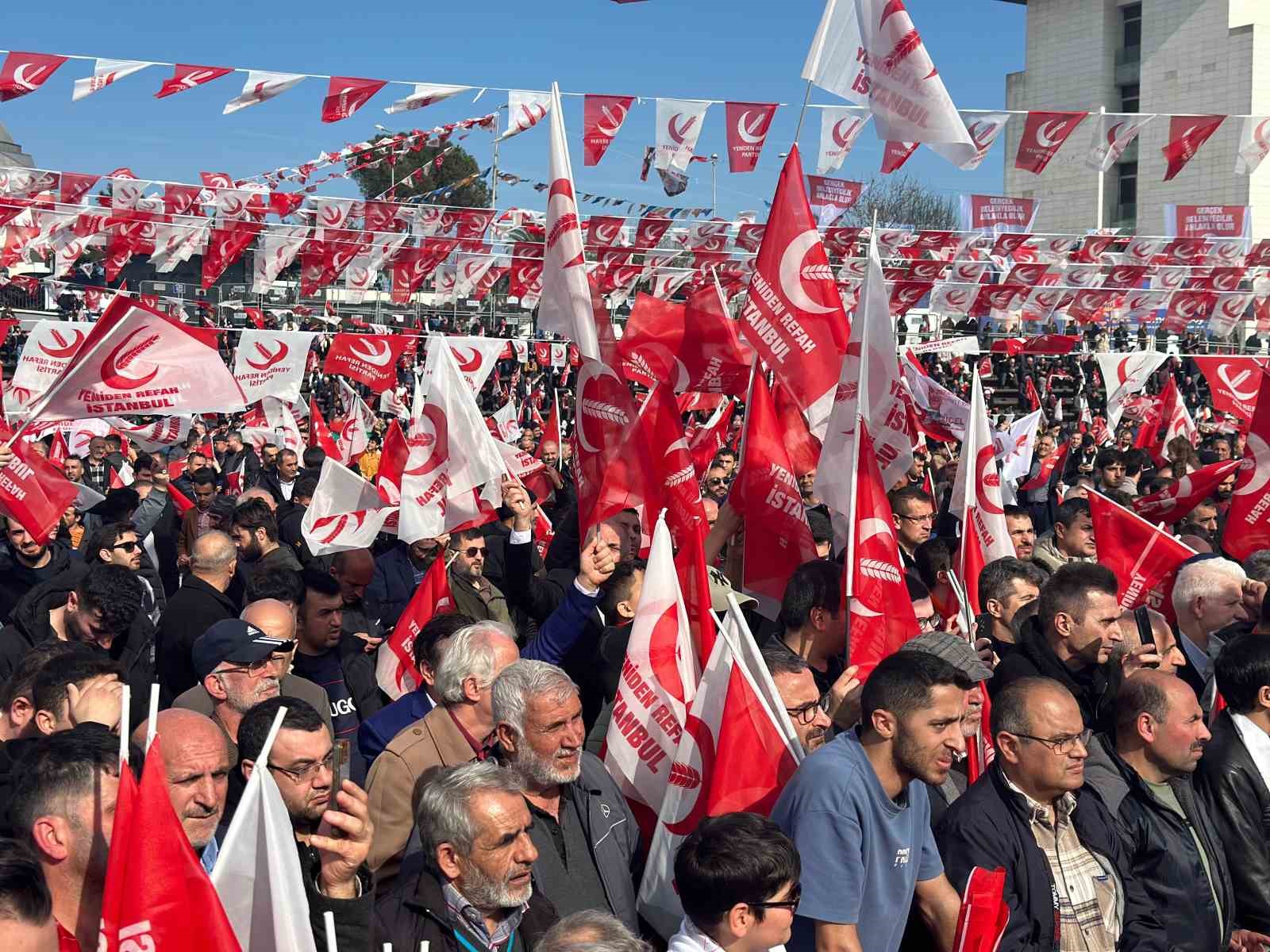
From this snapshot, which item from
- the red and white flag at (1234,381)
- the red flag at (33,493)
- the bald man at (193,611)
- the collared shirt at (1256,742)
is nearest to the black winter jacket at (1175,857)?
the collared shirt at (1256,742)

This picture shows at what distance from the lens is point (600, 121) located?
55.7 feet

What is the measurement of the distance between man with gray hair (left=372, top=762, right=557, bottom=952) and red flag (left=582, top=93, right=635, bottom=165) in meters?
13.9

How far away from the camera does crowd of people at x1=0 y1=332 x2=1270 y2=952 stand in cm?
368

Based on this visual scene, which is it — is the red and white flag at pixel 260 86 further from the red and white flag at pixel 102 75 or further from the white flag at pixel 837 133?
the white flag at pixel 837 133

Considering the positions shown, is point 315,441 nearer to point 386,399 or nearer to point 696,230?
point 386,399

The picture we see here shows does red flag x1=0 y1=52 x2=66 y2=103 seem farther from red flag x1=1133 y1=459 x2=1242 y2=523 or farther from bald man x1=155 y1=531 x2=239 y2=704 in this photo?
red flag x1=1133 y1=459 x2=1242 y2=523

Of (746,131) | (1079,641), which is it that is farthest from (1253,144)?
(1079,641)

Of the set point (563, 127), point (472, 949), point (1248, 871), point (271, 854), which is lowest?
point (1248, 871)

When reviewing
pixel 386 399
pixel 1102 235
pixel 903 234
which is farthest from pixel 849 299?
pixel 386 399

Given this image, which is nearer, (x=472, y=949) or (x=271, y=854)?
(x=271, y=854)

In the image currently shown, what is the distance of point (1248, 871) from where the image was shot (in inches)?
199

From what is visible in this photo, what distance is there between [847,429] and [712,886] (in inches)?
160

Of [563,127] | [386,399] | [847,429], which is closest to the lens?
[847,429]

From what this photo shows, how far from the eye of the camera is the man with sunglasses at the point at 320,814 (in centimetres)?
363
